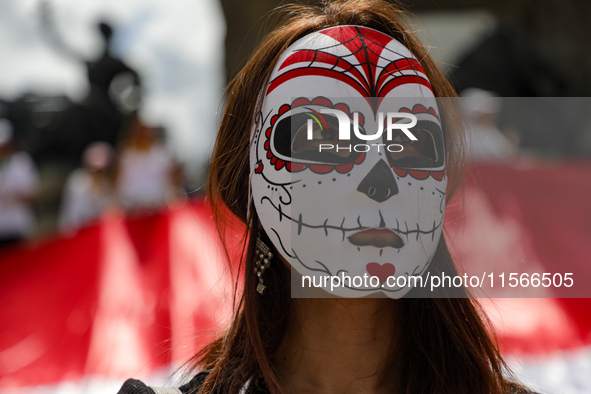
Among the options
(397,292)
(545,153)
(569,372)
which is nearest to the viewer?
(397,292)

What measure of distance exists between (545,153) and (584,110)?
34.8 inches

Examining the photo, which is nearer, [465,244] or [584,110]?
[465,244]

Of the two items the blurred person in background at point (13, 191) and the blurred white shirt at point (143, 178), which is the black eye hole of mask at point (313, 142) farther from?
the blurred person in background at point (13, 191)

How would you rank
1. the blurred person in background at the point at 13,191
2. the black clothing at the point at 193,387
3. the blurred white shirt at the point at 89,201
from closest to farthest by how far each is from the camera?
the black clothing at the point at 193,387 → the blurred person in background at the point at 13,191 → the blurred white shirt at the point at 89,201

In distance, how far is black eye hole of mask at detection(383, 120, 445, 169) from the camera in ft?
5.64

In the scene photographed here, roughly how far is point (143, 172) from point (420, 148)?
464 centimetres

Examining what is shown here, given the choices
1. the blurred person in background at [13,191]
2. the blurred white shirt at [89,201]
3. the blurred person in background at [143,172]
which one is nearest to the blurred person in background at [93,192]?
the blurred white shirt at [89,201]

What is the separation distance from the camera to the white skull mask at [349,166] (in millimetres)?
1647

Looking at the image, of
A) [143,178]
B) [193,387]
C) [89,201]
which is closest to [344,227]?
[193,387]

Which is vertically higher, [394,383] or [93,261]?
[93,261]

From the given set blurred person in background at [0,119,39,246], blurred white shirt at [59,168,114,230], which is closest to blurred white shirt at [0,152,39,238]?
blurred person in background at [0,119,39,246]

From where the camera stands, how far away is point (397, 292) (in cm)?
165

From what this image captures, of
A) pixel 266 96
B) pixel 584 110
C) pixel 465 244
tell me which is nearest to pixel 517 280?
pixel 465 244

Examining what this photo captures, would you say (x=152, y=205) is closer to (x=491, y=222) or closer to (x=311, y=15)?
(x=491, y=222)
